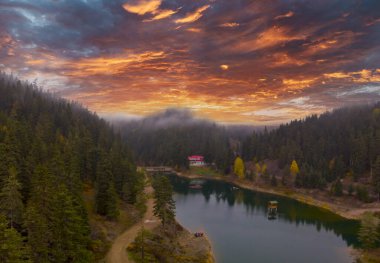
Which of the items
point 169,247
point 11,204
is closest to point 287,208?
point 169,247

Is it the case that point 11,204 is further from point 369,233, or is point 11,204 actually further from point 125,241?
point 369,233

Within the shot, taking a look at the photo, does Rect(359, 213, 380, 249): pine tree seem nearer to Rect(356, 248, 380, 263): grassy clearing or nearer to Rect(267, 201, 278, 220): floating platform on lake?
Rect(356, 248, 380, 263): grassy clearing

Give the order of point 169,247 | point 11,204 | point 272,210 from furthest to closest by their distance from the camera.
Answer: point 272,210 → point 169,247 → point 11,204

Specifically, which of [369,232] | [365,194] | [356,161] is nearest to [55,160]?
[369,232]

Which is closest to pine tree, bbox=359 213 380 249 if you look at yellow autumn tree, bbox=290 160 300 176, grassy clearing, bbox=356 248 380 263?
grassy clearing, bbox=356 248 380 263

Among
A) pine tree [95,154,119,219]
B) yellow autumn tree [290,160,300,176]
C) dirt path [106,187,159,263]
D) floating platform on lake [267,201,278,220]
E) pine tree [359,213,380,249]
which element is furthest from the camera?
yellow autumn tree [290,160,300,176]

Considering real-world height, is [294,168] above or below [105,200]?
above
